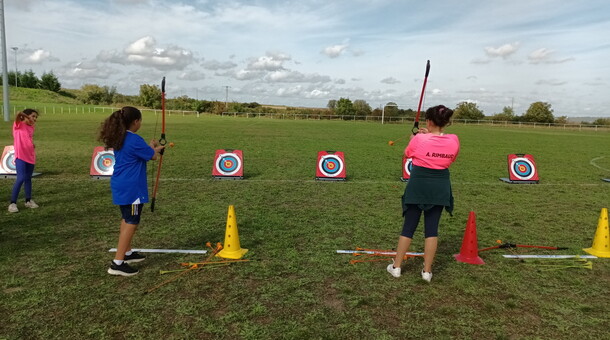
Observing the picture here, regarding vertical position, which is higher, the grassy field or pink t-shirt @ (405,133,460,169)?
A: pink t-shirt @ (405,133,460,169)

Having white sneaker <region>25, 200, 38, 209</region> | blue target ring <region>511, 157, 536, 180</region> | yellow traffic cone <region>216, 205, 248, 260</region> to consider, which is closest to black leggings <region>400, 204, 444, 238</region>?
yellow traffic cone <region>216, 205, 248, 260</region>

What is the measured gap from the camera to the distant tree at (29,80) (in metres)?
93.2

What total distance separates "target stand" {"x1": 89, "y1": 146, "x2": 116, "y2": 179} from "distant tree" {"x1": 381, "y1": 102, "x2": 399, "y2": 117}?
65.9 meters

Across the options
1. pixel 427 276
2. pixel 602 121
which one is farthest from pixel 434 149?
pixel 602 121

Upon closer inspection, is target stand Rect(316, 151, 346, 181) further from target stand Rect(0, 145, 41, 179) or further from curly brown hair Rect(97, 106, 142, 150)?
target stand Rect(0, 145, 41, 179)

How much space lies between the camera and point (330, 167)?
1045cm

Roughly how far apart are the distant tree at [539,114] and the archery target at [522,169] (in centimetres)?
7786

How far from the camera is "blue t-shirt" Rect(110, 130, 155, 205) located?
3.97m

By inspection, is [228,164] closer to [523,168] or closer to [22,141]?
[22,141]

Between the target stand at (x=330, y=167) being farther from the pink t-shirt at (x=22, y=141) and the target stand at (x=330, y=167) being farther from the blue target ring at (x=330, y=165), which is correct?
the pink t-shirt at (x=22, y=141)

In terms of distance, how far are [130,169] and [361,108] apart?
8837 cm

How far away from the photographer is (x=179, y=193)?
8.36 metres

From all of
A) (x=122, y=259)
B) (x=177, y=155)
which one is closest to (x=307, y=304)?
(x=122, y=259)

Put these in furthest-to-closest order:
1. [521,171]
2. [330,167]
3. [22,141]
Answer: [521,171]
[330,167]
[22,141]
